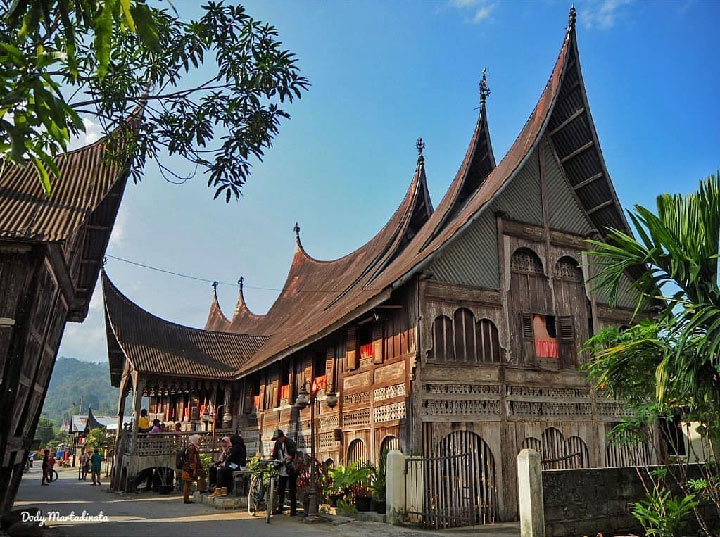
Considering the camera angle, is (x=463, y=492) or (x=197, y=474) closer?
(x=463, y=492)

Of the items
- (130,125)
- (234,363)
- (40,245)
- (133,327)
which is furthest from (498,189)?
(133,327)

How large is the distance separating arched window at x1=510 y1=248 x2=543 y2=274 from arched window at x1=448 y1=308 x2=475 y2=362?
1.60 m

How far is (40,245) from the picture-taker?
319 inches

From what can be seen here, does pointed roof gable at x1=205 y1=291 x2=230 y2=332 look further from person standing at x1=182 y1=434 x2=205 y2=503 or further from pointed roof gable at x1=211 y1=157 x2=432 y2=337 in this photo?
person standing at x1=182 y1=434 x2=205 y2=503

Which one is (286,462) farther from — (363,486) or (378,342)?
(378,342)

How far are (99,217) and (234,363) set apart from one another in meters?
9.10

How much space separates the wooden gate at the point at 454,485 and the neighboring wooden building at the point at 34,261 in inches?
222

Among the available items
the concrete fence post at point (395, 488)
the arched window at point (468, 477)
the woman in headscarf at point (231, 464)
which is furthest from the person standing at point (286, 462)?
the woman in headscarf at point (231, 464)

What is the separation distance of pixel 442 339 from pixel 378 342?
146 centimetres

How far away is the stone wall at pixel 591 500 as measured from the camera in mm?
7688

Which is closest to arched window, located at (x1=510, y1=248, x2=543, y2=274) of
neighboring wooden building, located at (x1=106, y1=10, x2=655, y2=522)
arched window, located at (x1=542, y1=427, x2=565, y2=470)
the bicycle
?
neighboring wooden building, located at (x1=106, y1=10, x2=655, y2=522)

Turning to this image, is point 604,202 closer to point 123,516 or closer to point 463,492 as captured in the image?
point 463,492

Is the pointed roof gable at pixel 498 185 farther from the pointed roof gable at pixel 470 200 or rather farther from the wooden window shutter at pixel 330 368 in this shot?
the wooden window shutter at pixel 330 368

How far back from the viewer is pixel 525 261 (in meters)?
12.6
